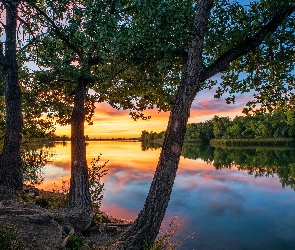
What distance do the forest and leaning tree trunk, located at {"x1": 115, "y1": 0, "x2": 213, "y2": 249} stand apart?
3cm

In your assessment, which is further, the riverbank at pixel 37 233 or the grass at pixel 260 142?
the grass at pixel 260 142

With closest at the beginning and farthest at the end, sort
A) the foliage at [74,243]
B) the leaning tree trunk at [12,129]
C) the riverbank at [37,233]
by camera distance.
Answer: the riverbank at [37,233]
the foliage at [74,243]
the leaning tree trunk at [12,129]

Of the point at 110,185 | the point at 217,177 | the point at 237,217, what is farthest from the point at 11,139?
the point at 217,177

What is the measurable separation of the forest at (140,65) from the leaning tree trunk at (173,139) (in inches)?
1.2

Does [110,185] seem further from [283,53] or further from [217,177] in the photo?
[283,53]

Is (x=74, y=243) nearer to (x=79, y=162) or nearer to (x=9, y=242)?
(x=9, y=242)

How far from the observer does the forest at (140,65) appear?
812cm

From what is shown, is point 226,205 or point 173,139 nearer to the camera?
point 173,139

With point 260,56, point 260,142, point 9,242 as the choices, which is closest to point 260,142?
point 260,142

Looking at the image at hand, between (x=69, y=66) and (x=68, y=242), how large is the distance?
295 inches

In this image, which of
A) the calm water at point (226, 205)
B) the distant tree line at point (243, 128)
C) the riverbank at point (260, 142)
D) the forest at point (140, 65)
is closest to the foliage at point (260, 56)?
the forest at point (140, 65)

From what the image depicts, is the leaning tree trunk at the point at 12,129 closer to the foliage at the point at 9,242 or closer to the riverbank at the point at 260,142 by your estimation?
the foliage at the point at 9,242

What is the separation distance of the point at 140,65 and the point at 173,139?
3162mm

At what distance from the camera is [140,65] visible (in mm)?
A: 9633
